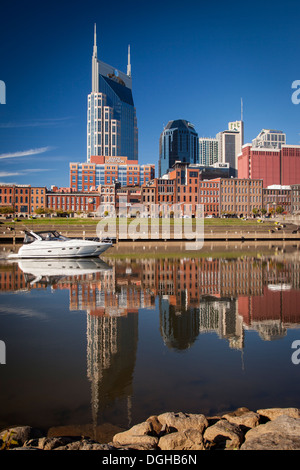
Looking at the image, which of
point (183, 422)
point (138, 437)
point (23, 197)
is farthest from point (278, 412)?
point (23, 197)

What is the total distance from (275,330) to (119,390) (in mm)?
8309

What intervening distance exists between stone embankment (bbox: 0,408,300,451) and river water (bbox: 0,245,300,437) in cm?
83

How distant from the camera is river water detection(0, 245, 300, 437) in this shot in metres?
9.11

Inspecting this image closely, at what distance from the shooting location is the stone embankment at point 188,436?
6.73 meters

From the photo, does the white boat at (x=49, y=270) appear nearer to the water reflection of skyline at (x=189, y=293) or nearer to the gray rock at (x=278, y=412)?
the water reflection of skyline at (x=189, y=293)

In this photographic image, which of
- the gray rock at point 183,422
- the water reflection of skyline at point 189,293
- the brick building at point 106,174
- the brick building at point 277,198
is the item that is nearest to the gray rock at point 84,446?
the gray rock at point 183,422

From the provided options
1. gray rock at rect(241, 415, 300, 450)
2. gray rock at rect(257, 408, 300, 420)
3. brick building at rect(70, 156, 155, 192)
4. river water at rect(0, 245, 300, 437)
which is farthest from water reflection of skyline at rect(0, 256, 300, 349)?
brick building at rect(70, 156, 155, 192)

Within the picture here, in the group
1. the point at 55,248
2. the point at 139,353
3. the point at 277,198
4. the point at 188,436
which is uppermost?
the point at 277,198

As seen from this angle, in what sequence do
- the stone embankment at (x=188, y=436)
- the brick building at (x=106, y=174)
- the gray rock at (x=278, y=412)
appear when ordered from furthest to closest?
the brick building at (x=106, y=174) < the gray rock at (x=278, y=412) < the stone embankment at (x=188, y=436)

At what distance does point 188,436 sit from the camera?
23.2 feet

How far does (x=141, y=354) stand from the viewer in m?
12.6

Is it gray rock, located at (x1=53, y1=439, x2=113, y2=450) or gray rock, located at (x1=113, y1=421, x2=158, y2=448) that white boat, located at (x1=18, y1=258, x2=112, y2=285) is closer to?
gray rock, located at (x1=113, y1=421, x2=158, y2=448)

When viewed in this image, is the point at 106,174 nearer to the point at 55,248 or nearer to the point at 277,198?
the point at 277,198

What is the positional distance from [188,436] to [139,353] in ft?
18.8
